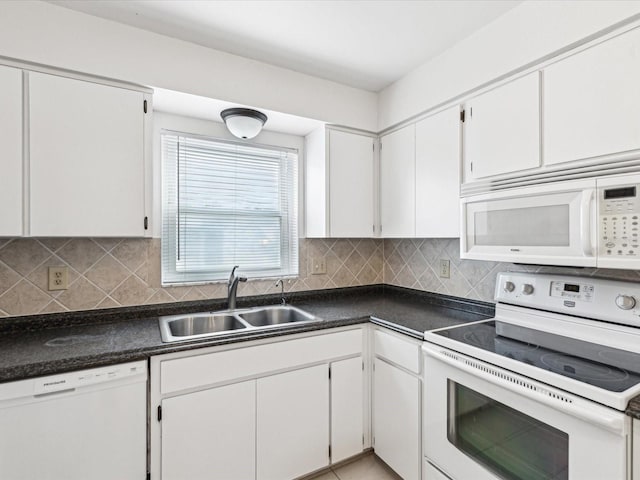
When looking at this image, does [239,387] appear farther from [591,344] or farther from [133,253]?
[591,344]

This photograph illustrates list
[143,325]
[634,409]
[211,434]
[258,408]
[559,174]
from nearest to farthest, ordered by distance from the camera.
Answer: [634,409], [559,174], [211,434], [258,408], [143,325]

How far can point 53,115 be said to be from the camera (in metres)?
1.45

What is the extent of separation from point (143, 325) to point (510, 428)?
174cm

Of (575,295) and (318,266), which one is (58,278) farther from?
(575,295)

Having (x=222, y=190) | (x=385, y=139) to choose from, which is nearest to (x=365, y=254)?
(x=385, y=139)

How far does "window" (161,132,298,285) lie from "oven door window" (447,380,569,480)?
1.42 m

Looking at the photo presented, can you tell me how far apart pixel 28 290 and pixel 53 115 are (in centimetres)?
88

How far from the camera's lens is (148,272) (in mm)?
1934

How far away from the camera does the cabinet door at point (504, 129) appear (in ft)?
4.67

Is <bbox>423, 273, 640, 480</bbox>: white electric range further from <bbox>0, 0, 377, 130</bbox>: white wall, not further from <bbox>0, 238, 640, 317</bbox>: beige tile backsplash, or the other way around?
<bbox>0, 0, 377, 130</bbox>: white wall

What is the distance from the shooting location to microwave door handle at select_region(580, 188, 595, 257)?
3.90 feet

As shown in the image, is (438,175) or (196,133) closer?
(438,175)

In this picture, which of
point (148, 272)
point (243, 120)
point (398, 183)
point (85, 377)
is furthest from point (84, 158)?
point (398, 183)

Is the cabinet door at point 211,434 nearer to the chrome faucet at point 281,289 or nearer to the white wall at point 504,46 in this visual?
the chrome faucet at point 281,289
